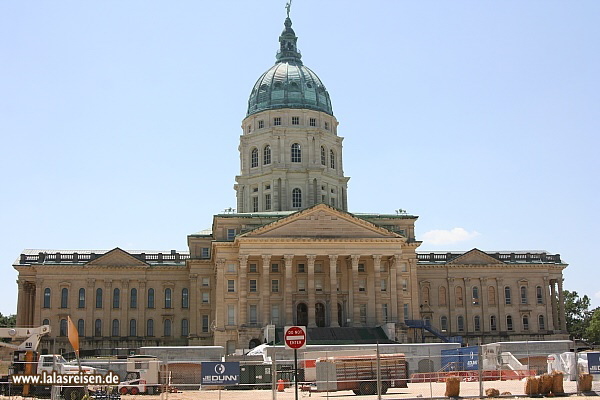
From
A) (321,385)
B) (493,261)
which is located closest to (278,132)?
(493,261)

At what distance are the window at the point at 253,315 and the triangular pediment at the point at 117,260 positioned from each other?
67.7ft

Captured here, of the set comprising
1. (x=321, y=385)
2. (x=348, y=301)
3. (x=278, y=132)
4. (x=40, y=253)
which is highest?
(x=278, y=132)

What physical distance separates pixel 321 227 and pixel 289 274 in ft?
19.2

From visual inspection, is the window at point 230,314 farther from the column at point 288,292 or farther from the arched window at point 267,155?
the arched window at point 267,155

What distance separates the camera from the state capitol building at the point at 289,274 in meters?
84.8

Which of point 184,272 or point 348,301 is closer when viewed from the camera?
point 348,301

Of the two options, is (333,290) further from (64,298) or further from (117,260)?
(64,298)

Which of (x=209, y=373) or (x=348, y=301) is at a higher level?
(x=348, y=301)

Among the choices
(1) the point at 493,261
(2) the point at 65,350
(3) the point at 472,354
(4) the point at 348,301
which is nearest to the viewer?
(3) the point at 472,354

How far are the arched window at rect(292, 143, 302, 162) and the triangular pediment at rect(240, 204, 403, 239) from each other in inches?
722

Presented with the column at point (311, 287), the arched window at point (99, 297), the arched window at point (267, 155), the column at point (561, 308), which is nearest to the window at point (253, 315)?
the column at point (311, 287)

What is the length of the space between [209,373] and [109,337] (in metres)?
60.7

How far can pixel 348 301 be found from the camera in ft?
287

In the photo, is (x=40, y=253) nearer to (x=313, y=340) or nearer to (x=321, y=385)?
(x=313, y=340)
